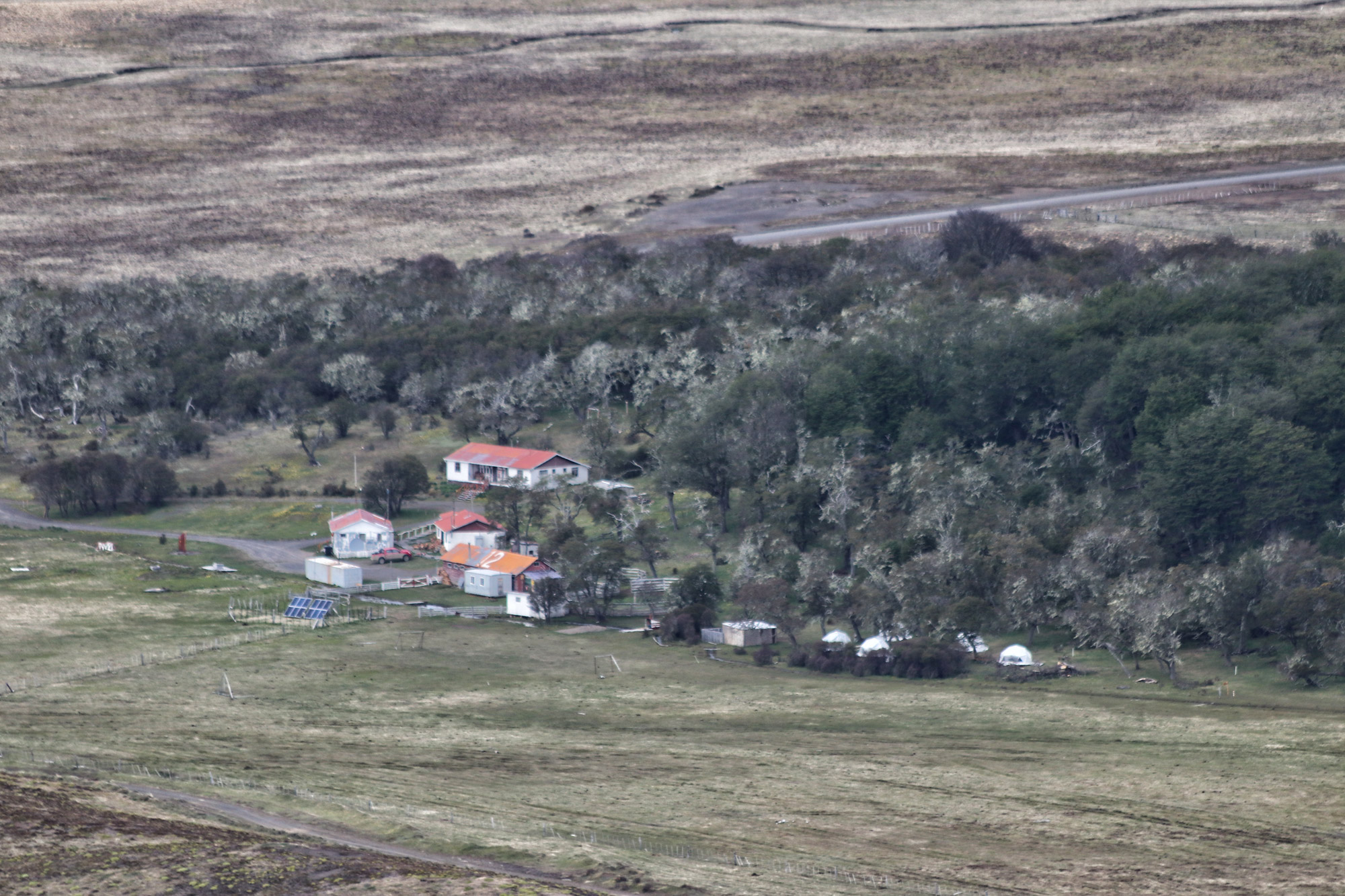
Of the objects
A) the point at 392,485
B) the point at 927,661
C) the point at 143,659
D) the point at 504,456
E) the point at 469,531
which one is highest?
the point at 143,659

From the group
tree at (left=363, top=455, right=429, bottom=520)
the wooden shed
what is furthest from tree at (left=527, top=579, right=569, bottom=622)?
tree at (left=363, top=455, right=429, bottom=520)

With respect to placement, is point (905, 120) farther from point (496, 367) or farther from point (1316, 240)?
point (496, 367)

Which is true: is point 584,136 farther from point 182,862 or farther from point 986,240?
point 182,862

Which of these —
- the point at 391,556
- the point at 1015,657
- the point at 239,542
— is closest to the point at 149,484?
the point at 239,542

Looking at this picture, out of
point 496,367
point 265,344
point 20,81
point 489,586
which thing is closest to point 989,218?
point 496,367

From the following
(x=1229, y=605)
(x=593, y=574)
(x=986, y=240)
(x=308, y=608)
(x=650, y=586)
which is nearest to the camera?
(x=1229, y=605)

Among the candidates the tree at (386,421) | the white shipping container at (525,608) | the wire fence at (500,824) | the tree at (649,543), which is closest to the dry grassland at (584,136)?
the tree at (386,421)

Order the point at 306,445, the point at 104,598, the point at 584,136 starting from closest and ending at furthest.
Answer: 1. the point at 104,598
2. the point at 306,445
3. the point at 584,136
